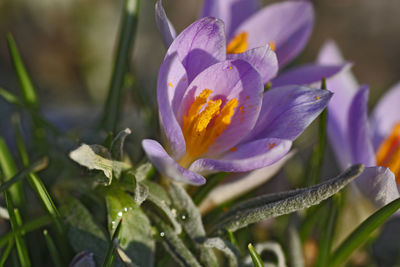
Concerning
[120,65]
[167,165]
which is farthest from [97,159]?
[120,65]

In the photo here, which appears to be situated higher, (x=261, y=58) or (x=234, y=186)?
(x=261, y=58)

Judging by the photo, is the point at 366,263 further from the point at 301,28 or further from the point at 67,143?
the point at 67,143

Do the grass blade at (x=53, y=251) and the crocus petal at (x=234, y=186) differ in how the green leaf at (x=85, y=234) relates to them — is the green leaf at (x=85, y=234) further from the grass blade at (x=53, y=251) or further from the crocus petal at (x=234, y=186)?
the crocus petal at (x=234, y=186)

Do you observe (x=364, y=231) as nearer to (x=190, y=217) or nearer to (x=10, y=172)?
(x=190, y=217)

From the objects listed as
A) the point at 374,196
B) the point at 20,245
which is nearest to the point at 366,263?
the point at 374,196

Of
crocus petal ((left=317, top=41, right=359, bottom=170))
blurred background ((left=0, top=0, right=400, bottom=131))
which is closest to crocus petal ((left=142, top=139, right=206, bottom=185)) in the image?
crocus petal ((left=317, top=41, right=359, bottom=170))

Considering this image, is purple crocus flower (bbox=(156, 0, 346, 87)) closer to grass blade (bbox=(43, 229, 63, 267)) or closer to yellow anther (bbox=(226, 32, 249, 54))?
yellow anther (bbox=(226, 32, 249, 54))
